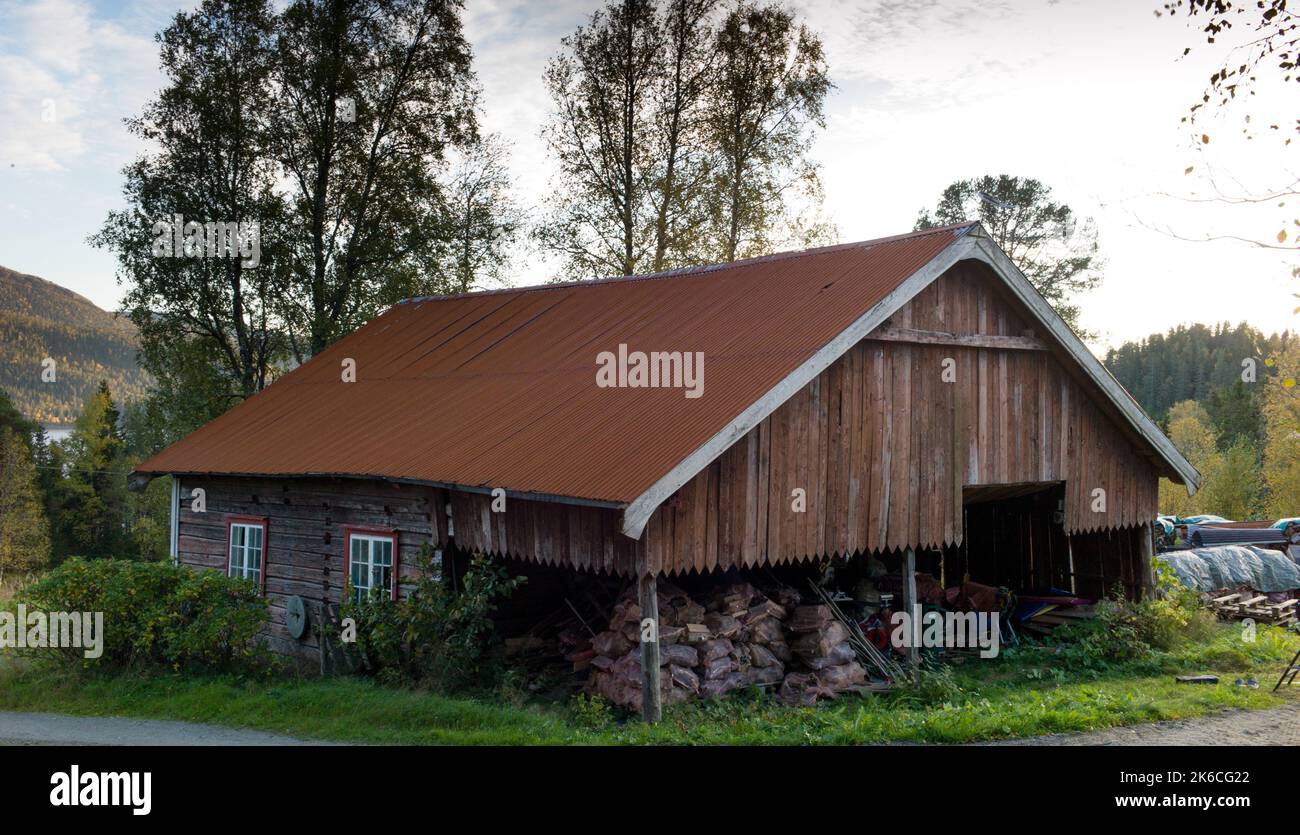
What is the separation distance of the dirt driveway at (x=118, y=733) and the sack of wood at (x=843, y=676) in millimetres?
6552

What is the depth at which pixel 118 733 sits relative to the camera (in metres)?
12.3

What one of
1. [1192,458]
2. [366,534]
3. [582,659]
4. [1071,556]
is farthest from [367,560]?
[1192,458]

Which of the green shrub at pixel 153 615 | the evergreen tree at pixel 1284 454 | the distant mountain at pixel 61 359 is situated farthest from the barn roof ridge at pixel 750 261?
the distant mountain at pixel 61 359

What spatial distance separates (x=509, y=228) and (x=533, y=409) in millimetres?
19053

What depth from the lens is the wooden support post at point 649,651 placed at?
12125 mm

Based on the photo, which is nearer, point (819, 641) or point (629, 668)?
point (629, 668)

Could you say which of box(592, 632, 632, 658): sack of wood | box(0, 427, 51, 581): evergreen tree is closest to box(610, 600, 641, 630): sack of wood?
box(592, 632, 632, 658): sack of wood

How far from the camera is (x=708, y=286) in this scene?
17.9m

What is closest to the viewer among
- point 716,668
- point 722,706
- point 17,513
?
point 722,706

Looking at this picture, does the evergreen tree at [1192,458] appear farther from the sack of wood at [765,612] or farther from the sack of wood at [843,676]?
the sack of wood at [765,612]

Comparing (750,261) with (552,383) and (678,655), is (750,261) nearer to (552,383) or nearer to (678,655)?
(552,383)

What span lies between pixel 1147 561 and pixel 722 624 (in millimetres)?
9094
